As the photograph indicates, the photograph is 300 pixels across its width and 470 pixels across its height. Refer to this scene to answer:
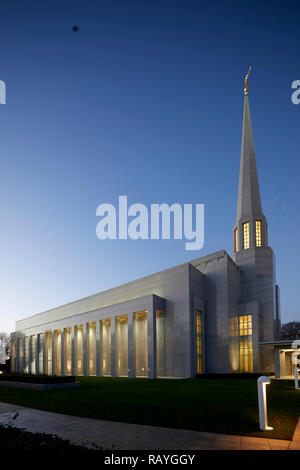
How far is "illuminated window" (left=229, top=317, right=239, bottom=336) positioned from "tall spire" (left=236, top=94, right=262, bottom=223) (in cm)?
1530

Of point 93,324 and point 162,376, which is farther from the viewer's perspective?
point 93,324

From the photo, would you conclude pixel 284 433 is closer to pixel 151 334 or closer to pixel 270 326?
pixel 151 334

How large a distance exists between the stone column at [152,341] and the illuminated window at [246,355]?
1199 centimetres

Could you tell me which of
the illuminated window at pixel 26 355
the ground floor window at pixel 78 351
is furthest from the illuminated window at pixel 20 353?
the ground floor window at pixel 78 351

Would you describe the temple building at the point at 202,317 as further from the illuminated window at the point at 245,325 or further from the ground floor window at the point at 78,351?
the ground floor window at the point at 78,351

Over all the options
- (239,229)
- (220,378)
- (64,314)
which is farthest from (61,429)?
(64,314)

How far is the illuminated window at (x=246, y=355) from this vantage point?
144ft

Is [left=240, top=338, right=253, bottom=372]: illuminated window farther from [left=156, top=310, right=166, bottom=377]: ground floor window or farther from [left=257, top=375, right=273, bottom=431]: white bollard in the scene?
[left=257, top=375, right=273, bottom=431]: white bollard

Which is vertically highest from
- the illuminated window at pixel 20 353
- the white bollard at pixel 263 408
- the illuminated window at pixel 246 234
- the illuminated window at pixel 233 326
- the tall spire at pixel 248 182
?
the tall spire at pixel 248 182

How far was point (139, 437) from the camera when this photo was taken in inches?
339

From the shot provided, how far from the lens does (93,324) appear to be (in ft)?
182

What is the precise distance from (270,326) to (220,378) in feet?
43.4

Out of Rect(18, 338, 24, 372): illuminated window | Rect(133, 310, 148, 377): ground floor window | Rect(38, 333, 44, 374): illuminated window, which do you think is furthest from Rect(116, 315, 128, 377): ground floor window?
Rect(18, 338, 24, 372): illuminated window
